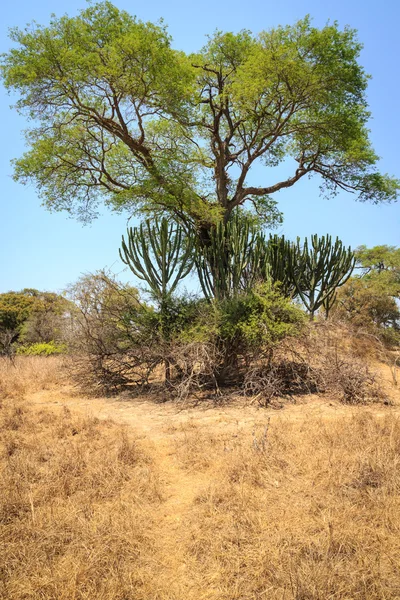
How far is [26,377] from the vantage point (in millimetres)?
11469

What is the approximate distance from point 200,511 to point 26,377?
29.7ft

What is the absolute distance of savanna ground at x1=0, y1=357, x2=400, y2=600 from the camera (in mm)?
2846

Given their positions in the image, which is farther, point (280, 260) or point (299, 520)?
point (280, 260)

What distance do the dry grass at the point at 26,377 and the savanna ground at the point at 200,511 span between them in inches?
143

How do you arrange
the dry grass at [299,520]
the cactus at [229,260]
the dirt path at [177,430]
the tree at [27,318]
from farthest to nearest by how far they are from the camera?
the tree at [27,318] < the cactus at [229,260] < the dirt path at [177,430] < the dry grass at [299,520]

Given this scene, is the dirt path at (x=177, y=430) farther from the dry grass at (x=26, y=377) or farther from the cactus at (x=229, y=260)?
the cactus at (x=229, y=260)

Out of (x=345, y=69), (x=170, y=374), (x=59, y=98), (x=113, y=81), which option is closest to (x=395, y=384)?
(x=170, y=374)

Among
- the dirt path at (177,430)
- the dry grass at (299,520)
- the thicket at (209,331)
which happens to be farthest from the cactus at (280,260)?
the dry grass at (299,520)

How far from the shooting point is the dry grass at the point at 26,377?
392 inches

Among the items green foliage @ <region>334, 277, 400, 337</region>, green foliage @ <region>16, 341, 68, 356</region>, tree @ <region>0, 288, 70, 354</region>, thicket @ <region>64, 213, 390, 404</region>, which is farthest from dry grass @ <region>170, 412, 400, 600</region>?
tree @ <region>0, 288, 70, 354</region>

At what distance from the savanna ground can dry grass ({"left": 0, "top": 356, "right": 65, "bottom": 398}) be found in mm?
3631

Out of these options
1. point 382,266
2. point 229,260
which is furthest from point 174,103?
point 382,266

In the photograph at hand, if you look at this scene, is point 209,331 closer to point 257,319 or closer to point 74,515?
point 257,319

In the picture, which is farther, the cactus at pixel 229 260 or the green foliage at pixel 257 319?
the cactus at pixel 229 260
